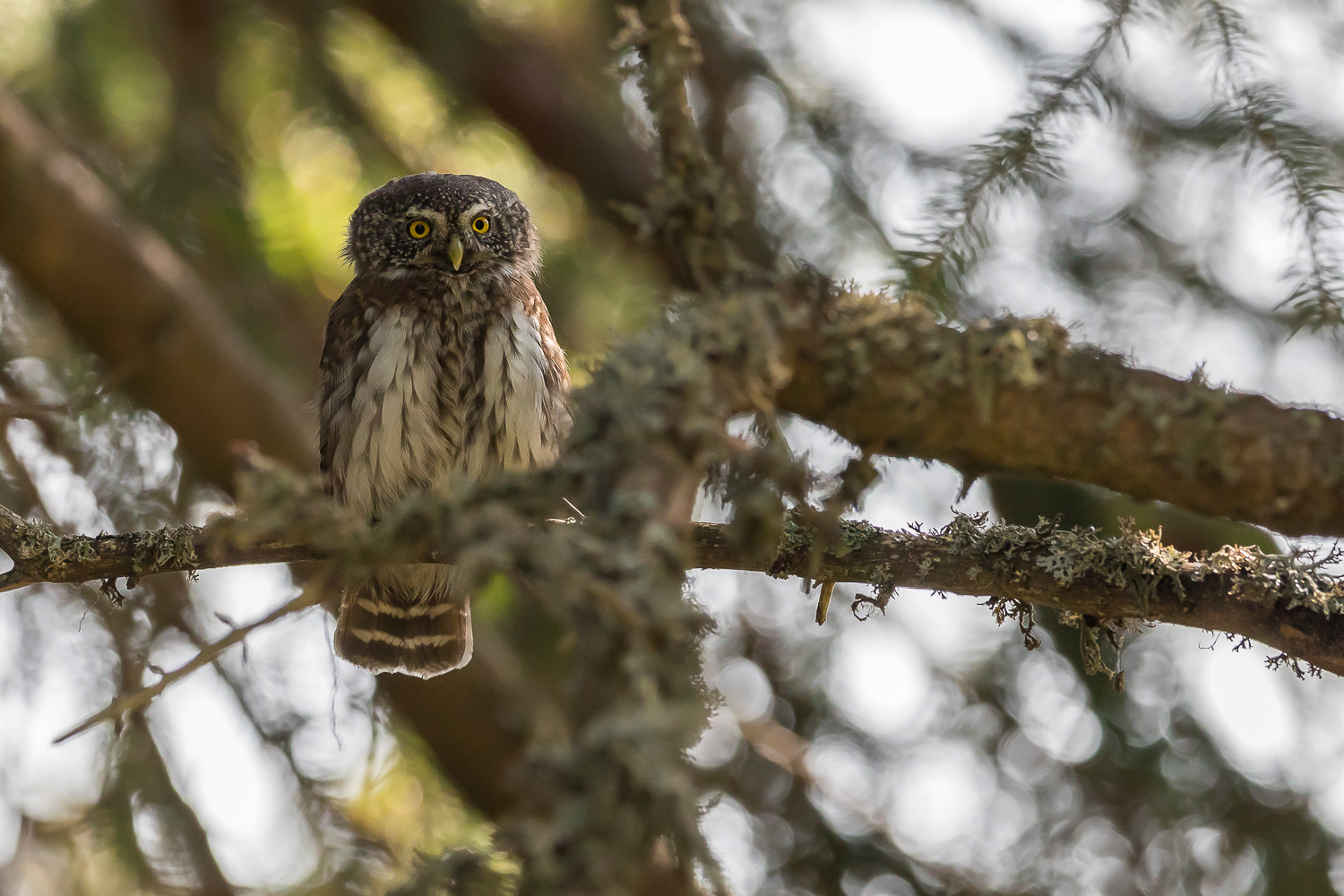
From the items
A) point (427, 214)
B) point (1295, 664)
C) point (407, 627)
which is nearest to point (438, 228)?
point (427, 214)

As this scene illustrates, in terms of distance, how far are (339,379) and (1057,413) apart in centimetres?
226

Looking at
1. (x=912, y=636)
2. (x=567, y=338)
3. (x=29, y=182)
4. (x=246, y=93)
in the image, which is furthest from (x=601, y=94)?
(x=912, y=636)

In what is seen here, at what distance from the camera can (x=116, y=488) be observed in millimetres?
3760

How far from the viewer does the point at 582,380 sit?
4.10m

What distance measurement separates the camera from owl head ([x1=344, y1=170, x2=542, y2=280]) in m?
3.72

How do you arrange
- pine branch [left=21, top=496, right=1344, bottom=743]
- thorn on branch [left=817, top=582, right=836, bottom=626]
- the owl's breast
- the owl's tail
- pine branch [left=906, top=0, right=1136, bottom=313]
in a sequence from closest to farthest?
Result: thorn on branch [left=817, top=582, right=836, bottom=626], pine branch [left=21, top=496, right=1344, bottom=743], pine branch [left=906, top=0, right=1136, bottom=313], the owl's breast, the owl's tail

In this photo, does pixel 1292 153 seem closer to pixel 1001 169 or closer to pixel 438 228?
pixel 1001 169

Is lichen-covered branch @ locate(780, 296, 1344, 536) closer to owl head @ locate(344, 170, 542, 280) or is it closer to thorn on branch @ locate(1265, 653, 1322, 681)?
thorn on branch @ locate(1265, 653, 1322, 681)

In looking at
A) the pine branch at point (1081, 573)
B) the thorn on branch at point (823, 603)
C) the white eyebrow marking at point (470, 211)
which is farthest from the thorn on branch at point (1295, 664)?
the white eyebrow marking at point (470, 211)

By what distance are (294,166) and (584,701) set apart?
4285 millimetres

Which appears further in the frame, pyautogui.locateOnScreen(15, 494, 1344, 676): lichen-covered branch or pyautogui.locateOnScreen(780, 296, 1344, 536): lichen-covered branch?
pyautogui.locateOnScreen(780, 296, 1344, 536): lichen-covered branch

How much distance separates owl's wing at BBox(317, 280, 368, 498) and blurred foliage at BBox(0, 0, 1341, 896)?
2.02 ft

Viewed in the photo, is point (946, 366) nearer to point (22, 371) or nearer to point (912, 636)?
point (912, 636)

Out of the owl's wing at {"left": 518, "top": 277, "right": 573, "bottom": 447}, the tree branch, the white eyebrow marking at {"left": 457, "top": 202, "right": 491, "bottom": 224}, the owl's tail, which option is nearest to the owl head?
the white eyebrow marking at {"left": 457, "top": 202, "right": 491, "bottom": 224}
